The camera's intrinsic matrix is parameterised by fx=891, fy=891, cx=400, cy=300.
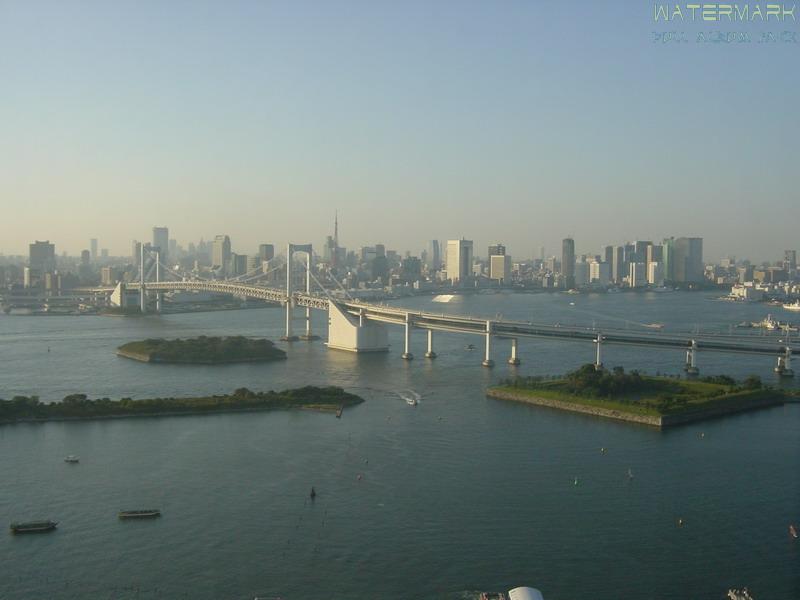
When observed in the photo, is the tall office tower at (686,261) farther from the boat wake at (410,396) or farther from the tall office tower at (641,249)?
the boat wake at (410,396)

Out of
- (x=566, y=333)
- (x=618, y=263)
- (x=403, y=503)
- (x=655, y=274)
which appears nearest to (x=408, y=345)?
(x=566, y=333)

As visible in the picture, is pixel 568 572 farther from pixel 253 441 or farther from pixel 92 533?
pixel 253 441

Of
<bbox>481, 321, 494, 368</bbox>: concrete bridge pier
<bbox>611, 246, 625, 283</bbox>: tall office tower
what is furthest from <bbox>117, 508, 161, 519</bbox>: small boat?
<bbox>611, 246, 625, 283</bbox>: tall office tower

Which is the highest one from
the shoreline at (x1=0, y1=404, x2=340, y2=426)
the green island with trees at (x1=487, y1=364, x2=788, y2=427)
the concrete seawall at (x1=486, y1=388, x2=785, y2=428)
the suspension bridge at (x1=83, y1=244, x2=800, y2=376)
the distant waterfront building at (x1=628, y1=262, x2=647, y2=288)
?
the distant waterfront building at (x1=628, y1=262, x2=647, y2=288)

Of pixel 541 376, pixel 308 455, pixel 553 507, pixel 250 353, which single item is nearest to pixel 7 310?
pixel 250 353

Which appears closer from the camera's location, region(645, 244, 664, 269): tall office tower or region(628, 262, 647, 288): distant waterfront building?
region(628, 262, 647, 288): distant waterfront building

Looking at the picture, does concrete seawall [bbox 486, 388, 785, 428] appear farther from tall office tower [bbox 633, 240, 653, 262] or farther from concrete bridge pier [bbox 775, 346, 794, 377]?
tall office tower [bbox 633, 240, 653, 262]

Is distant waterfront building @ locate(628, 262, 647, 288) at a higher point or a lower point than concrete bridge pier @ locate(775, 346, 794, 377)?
higher
